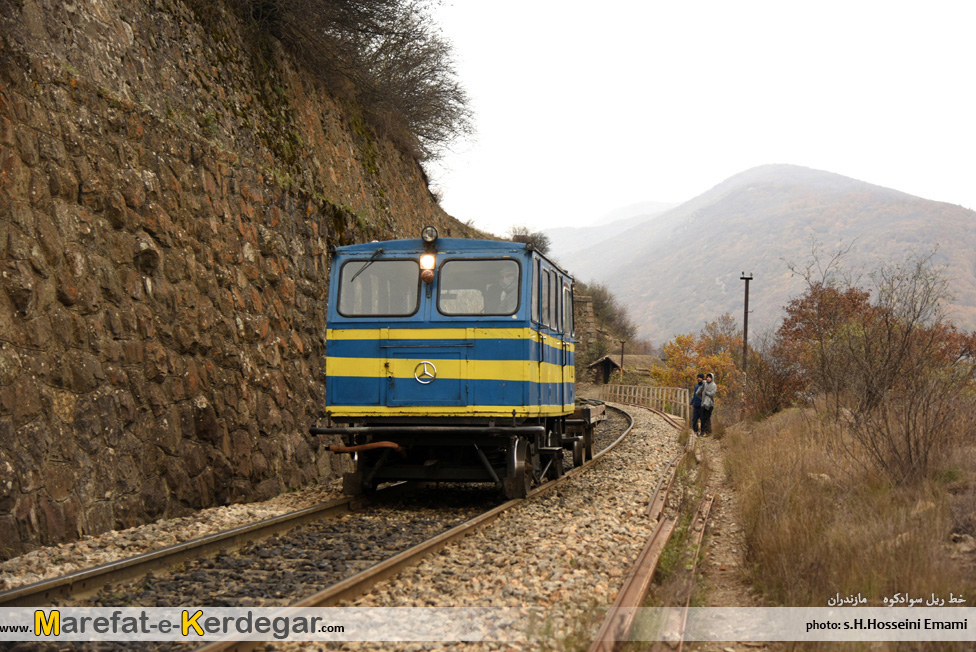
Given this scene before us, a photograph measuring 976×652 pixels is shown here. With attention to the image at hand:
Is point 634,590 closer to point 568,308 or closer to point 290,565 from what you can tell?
point 290,565

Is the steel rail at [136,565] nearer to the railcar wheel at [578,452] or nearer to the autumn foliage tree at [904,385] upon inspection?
the railcar wheel at [578,452]

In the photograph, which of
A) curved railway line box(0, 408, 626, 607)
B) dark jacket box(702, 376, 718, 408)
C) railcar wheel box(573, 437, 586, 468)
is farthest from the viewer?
dark jacket box(702, 376, 718, 408)

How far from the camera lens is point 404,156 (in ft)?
79.0

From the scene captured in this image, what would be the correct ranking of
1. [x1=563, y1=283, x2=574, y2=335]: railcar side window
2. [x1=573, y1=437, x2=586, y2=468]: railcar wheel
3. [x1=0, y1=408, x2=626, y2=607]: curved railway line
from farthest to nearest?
1. [x1=573, y1=437, x2=586, y2=468]: railcar wheel
2. [x1=563, y1=283, x2=574, y2=335]: railcar side window
3. [x1=0, y1=408, x2=626, y2=607]: curved railway line

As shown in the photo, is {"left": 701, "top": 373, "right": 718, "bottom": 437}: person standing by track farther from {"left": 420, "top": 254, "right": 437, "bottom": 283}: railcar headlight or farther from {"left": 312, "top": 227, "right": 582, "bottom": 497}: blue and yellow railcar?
{"left": 420, "top": 254, "right": 437, "bottom": 283}: railcar headlight

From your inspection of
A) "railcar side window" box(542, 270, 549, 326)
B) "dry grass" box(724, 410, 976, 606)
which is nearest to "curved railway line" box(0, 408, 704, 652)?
"dry grass" box(724, 410, 976, 606)

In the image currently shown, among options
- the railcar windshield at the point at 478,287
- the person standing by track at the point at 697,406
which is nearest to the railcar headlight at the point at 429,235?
the railcar windshield at the point at 478,287

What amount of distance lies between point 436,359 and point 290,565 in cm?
347

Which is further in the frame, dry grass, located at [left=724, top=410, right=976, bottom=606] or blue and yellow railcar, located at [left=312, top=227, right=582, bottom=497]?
blue and yellow railcar, located at [left=312, top=227, right=582, bottom=497]

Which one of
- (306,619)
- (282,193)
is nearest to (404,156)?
(282,193)

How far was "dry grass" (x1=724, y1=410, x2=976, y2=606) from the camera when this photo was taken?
17.2 feet

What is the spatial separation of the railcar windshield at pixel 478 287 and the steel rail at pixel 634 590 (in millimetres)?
2953

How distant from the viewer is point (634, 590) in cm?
550

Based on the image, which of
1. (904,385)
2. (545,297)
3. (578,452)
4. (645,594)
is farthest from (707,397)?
(645,594)
